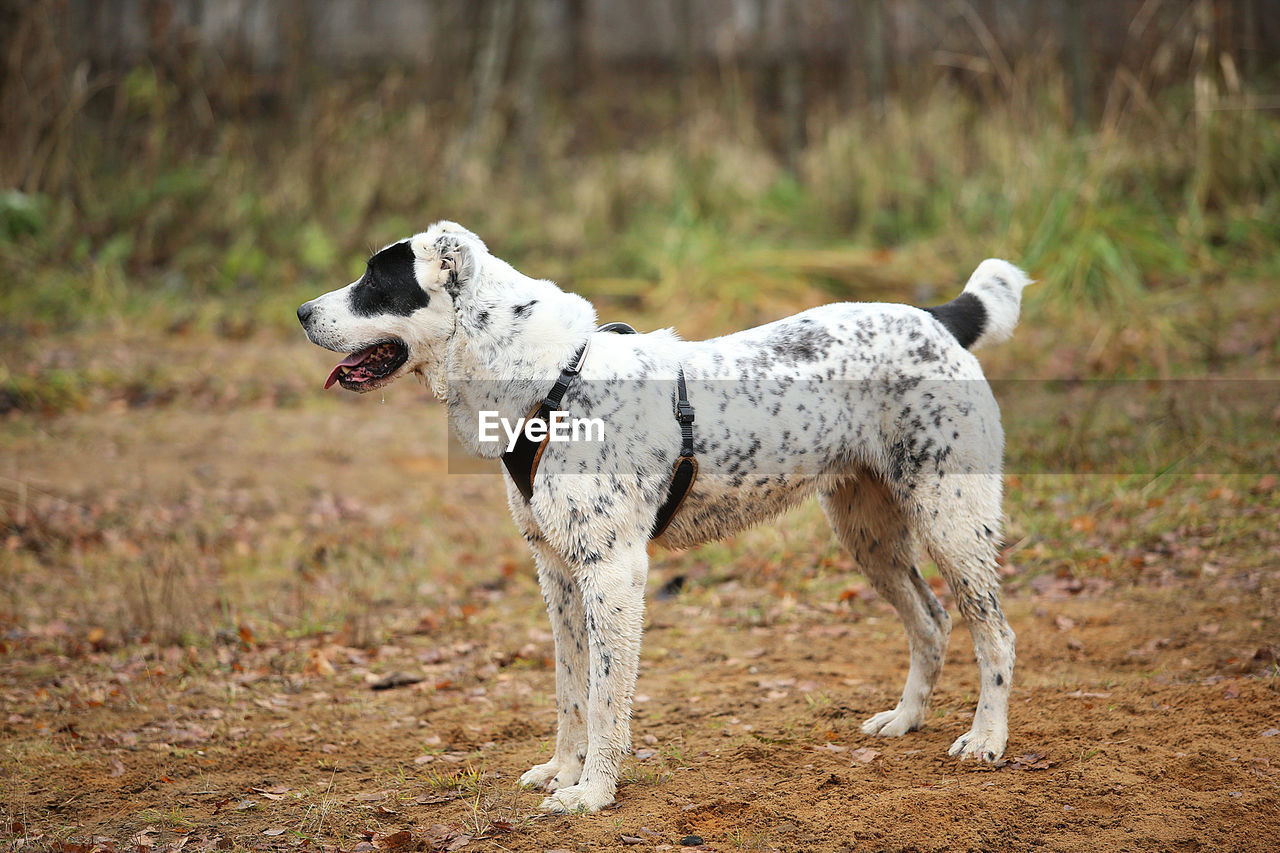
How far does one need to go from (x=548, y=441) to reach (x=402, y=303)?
30.9 inches

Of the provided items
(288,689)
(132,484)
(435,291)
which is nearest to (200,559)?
(132,484)

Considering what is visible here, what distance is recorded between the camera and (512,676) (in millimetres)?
5727

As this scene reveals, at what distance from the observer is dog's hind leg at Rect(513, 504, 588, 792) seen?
4273 millimetres

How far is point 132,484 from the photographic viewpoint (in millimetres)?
8438

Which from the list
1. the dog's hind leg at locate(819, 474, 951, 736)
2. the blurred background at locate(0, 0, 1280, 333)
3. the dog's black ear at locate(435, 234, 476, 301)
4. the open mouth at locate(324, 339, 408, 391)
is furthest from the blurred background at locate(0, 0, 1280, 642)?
the dog's black ear at locate(435, 234, 476, 301)

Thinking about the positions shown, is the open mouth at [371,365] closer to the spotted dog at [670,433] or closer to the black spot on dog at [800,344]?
the spotted dog at [670,433]

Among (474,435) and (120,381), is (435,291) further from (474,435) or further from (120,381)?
(120,381)

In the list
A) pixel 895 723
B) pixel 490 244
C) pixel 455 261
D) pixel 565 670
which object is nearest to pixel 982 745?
pixel 895 723

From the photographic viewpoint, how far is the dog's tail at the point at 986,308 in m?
4.69

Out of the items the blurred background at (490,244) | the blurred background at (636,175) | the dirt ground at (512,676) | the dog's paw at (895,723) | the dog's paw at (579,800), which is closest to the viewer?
the dirt ground at (512,676)

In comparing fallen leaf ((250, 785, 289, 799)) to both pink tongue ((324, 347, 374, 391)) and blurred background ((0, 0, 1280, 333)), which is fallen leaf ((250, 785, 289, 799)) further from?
blurred background ((0, 0, 1280, 333))

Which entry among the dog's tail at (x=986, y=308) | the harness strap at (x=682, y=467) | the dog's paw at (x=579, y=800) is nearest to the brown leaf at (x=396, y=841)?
the dog's paw at (x=579, y=800)

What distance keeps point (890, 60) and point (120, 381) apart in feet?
51.2

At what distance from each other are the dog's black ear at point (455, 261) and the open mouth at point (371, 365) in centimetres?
33
